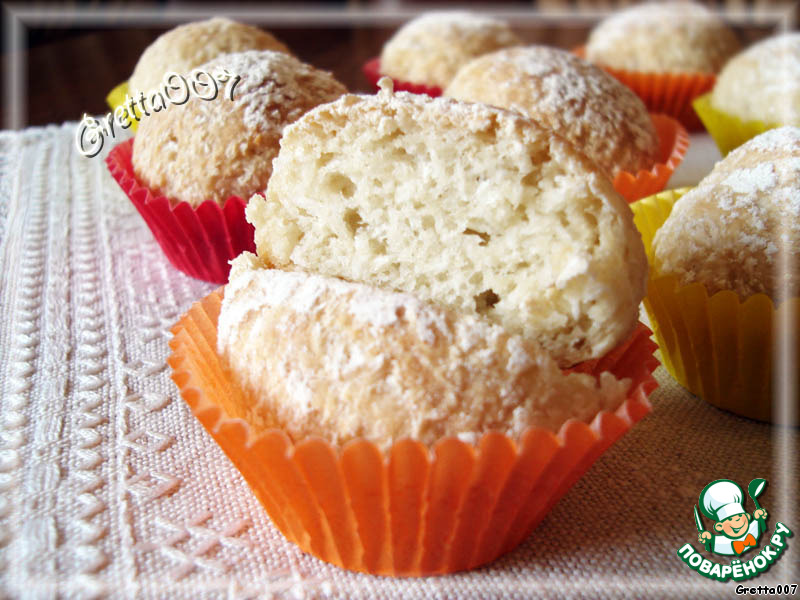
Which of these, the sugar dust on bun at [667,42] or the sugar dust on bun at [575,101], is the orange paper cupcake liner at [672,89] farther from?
the sugar dust on bun at [575,101]

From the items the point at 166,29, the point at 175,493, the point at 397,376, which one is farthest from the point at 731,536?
the point at 166,29

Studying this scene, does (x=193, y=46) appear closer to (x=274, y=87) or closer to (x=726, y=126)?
(x=274, y=87)

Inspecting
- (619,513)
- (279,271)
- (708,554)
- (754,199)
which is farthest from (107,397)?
(754,199)

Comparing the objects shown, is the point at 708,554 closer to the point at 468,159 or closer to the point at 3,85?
the point at 468,159

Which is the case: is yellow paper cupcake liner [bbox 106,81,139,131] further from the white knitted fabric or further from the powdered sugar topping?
the white knitted fabric

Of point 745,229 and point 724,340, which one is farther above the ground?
point 745,229

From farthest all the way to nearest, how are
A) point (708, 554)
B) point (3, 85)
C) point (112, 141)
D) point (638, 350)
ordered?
point (3, 85) < point (112, 141) < point (638, 350) < point (708, 554)
